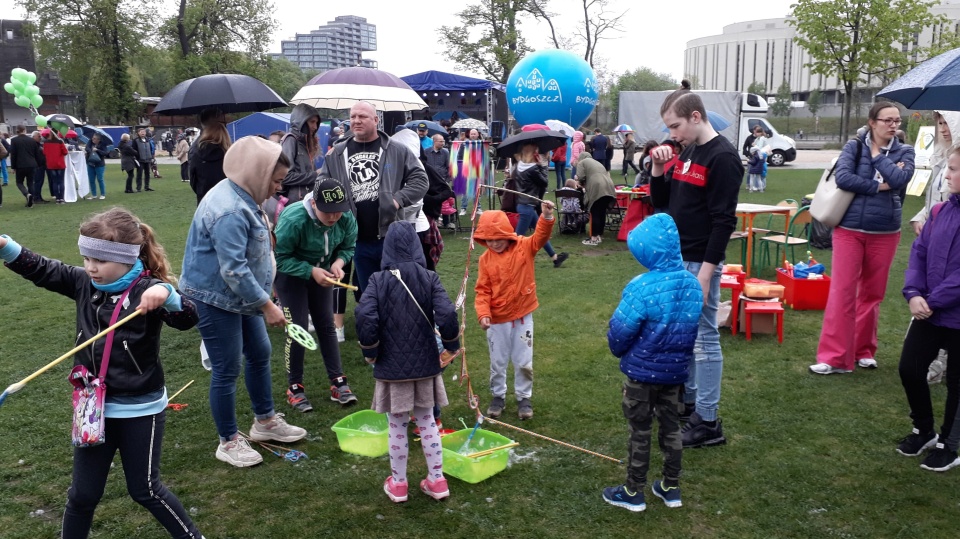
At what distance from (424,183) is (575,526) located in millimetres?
2800

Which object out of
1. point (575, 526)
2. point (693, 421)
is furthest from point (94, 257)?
point (693, 421)

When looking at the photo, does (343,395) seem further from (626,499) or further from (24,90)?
(24,90)

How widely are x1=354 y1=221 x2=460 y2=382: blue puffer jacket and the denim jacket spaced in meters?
0.63

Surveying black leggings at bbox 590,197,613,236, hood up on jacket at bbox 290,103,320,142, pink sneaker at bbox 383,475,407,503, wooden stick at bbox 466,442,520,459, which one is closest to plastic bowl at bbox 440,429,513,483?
wooden stick at bbox 466,442,520,459

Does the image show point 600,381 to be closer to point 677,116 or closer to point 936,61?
point 677,116

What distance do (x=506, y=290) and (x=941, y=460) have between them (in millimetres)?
2629

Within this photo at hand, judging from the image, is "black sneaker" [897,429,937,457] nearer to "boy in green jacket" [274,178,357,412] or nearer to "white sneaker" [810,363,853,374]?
"white sneaker" [810,363,853,374]

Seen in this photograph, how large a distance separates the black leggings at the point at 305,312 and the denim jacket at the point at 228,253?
90 centimetres

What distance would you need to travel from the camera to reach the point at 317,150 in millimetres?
6059

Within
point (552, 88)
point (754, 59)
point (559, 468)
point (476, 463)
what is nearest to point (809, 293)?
point (559, 468)

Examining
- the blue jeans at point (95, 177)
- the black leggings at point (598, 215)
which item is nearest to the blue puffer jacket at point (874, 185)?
the black leggings at point (598, 215)

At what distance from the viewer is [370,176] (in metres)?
5.14

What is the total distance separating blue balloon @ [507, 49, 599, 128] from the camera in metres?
19.7

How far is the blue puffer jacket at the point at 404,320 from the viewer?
3.52m
